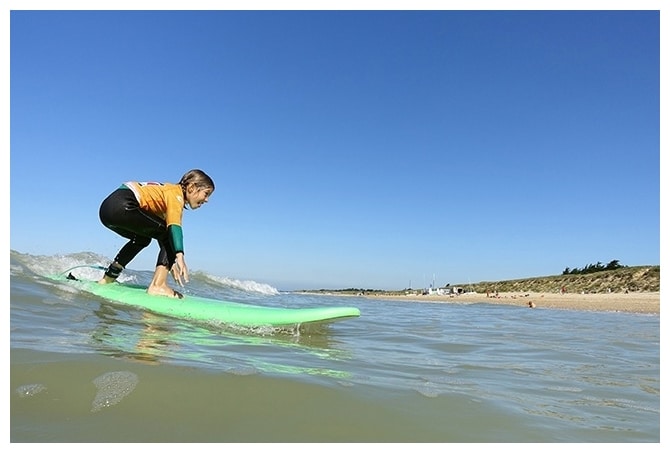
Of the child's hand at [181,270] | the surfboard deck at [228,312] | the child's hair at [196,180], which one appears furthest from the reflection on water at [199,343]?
the child's hair at [196,180]

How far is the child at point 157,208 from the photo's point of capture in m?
5.22

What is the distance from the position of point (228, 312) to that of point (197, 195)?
4.76 ft

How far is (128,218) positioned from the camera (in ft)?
17.5

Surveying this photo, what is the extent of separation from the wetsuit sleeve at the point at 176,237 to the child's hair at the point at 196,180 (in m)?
0.59

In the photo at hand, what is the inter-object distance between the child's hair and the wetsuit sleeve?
1.94 ft

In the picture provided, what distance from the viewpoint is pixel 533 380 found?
123 inches

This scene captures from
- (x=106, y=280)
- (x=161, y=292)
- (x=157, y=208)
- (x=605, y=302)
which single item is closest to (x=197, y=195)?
(x=157, y=208)

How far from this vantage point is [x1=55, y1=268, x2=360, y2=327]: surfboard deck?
4.75 meters

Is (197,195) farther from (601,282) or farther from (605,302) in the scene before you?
(601,282)

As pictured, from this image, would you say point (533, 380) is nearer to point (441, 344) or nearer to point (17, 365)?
point (441, 344)

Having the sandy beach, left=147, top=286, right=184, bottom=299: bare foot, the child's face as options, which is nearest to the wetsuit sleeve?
the child's face

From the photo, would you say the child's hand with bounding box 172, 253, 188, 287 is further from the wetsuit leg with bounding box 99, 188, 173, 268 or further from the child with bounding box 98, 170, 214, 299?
the wetsuit leg with bounding box 99, 188, 173, 268
